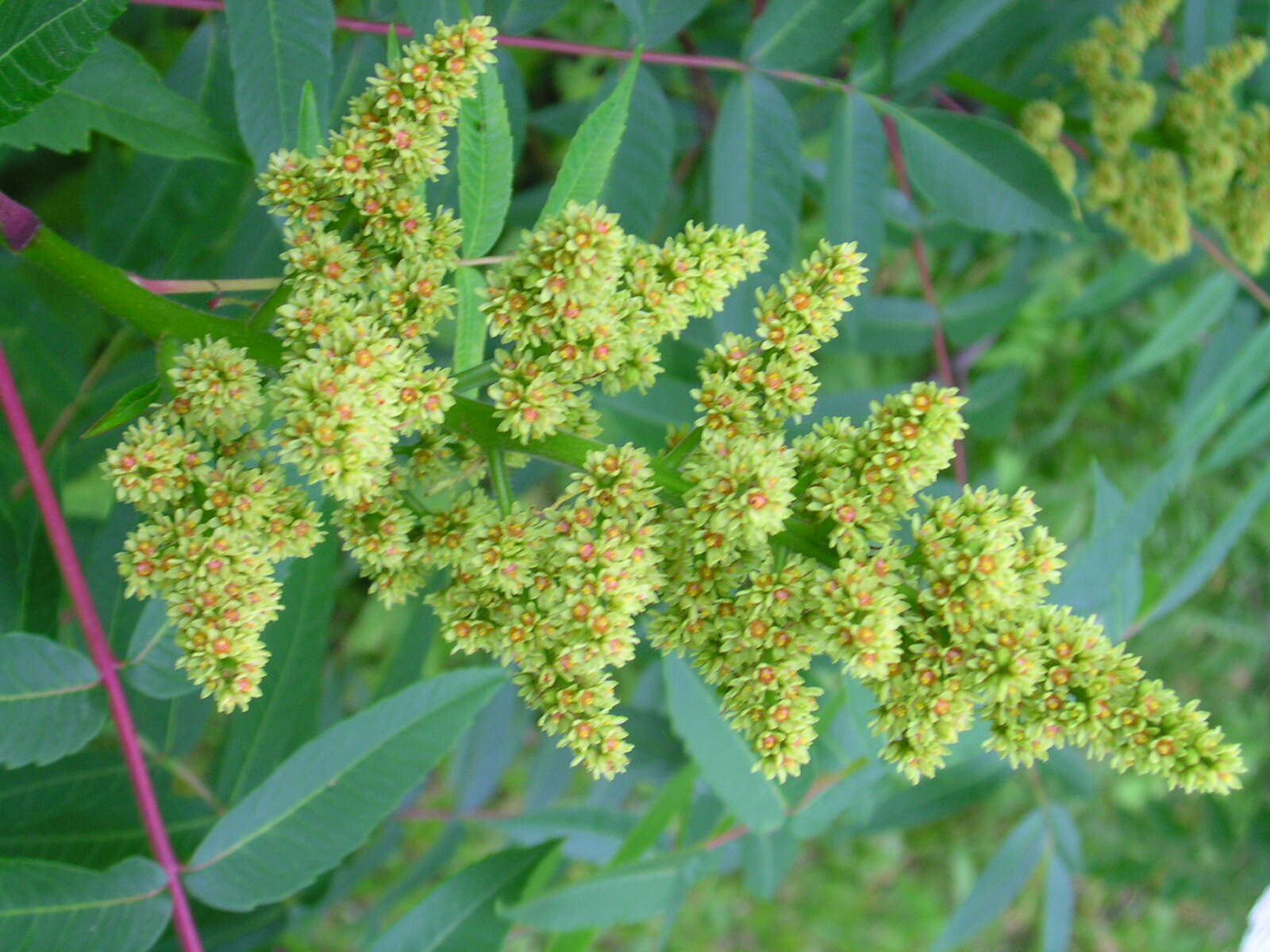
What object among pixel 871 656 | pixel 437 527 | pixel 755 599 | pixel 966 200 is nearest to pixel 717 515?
pixel 755 599

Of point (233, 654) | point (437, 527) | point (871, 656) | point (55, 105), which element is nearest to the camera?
point (871, 656)

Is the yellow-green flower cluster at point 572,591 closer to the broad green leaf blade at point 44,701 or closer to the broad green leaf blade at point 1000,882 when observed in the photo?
the broad green leaf blade at point 44,701

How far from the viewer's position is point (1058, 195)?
2.32m

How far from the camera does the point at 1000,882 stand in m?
3.16

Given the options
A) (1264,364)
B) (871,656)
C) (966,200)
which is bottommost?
(871,656)

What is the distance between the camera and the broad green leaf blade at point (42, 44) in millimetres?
1495

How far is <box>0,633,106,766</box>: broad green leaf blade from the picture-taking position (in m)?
1.78

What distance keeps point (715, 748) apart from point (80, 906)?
3.92ft

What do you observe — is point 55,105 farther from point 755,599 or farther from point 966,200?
point 966,200

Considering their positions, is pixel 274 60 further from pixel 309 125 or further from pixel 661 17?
pixel 661 17

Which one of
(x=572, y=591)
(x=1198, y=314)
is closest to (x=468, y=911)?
(x=572, y=591)

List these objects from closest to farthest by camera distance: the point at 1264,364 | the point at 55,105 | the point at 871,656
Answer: the point at 871,656, the point at 55,105, the point at 1264,364

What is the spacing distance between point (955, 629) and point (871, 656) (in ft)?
0.42

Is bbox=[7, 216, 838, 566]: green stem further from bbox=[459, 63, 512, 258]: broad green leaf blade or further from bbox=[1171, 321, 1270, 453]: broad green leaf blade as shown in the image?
bbox=[1171, 321, 1270, 453]: broad green leaf blade
